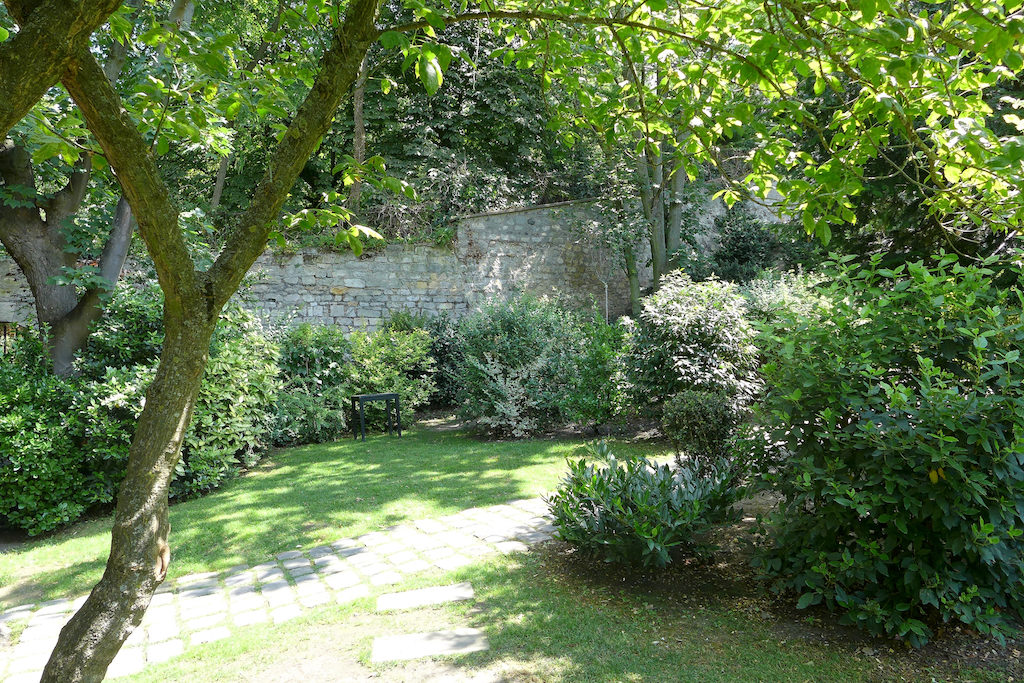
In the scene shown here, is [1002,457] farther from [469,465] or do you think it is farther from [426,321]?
[426,321]

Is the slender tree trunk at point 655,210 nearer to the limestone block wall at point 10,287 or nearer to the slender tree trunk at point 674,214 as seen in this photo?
the slender tree trunk at point 674,214

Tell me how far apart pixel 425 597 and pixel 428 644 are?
57 cm

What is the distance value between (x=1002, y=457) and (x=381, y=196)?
12.3 metres

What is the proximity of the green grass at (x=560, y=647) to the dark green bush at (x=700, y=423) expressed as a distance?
1815 mm

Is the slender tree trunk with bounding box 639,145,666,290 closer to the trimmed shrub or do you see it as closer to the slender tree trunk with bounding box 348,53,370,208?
the trimmed shrub

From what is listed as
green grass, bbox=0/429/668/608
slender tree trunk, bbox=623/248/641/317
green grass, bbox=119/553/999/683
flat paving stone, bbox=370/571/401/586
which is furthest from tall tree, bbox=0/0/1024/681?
slender tree trunk, bbox=623/248/641/317

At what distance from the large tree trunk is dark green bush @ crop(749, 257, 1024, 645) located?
8.95 feet

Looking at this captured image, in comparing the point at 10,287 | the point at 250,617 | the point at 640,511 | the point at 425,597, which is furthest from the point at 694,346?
the point at 10,287

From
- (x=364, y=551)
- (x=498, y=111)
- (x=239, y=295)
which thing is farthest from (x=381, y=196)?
(x=364, y=551)

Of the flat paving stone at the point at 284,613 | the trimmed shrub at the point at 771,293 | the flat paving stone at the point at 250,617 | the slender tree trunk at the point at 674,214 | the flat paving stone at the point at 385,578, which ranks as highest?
the slender tree trunk at the point at 674,214

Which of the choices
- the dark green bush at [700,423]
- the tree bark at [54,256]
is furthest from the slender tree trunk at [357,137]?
the dark green bush at [700,423]

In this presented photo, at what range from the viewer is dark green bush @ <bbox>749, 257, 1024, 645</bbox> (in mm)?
2896

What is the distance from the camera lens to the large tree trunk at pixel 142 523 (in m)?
2.15

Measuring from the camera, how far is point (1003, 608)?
3.26 metres
